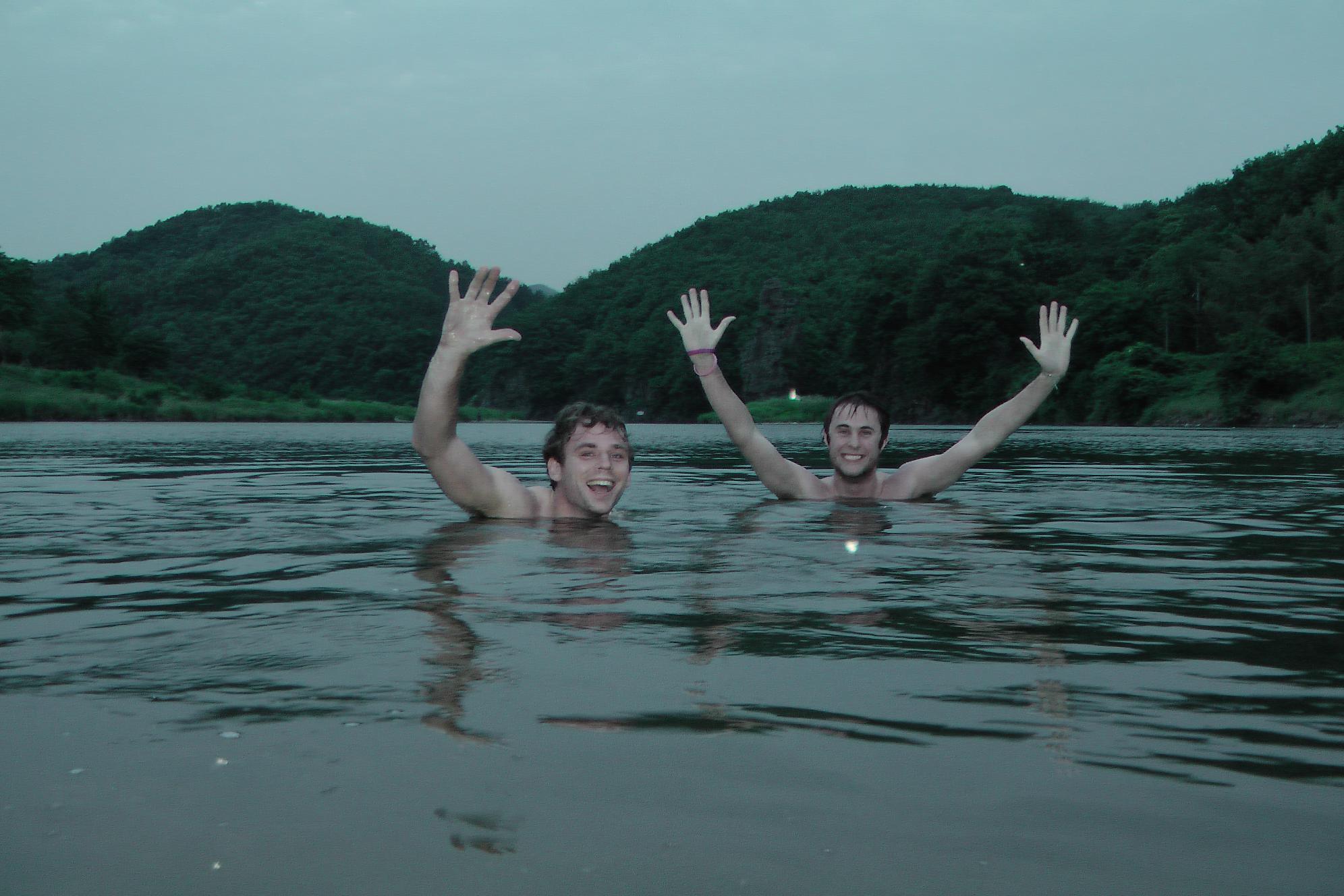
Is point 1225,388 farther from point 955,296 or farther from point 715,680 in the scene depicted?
point 715,680

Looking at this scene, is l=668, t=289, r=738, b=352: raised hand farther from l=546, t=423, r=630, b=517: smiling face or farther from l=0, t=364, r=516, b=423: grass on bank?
l=0, t=364, r=516, b=423: grass on bank

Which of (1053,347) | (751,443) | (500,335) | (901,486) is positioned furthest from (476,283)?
(1053,347)

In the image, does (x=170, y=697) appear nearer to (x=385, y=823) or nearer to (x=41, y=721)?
(x=41, y=721)

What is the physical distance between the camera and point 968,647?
3.06 metres

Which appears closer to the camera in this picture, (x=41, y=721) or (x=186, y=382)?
(x=41, y=721)

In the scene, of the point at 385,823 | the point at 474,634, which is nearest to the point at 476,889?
the point at 385,823

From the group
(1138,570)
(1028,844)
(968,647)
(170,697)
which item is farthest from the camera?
(1138,570)

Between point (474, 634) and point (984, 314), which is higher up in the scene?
point (984, 314)

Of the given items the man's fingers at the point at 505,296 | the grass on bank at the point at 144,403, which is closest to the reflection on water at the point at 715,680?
the man's fingers at the point at 505,296

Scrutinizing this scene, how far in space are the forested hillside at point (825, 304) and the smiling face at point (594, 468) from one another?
1395 inches

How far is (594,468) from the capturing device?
6.31m

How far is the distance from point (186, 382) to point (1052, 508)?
77958mm

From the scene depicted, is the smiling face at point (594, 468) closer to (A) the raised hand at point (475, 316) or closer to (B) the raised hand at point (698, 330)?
(B) the raised hand at point (698, 330)

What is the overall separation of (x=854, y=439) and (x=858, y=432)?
73 mm
